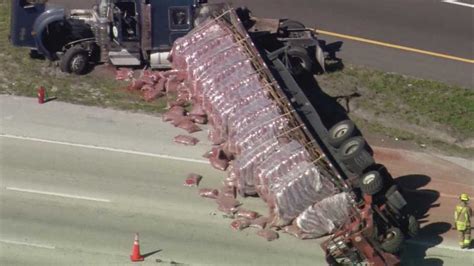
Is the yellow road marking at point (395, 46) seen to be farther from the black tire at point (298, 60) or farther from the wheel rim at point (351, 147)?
the wheel rim at point (351, 147)

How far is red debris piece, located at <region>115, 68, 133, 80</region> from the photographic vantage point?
1200 inches

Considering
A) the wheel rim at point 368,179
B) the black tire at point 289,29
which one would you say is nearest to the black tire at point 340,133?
the wheel rim at point 368,179

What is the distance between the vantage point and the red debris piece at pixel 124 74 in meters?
30.5

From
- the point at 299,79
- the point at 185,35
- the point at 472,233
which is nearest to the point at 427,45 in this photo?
the point at 299,79

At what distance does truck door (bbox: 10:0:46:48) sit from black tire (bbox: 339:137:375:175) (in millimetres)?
11795

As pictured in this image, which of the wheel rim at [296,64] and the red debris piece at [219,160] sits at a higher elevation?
the wheel rim at [296,64]

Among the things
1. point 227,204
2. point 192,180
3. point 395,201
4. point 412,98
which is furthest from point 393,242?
point 412,98

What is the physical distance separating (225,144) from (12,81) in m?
7.93

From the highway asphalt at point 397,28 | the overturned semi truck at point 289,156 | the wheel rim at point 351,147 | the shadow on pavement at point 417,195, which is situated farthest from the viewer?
the highway asphalt at point 397,28

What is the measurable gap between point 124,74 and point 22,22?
354 cm

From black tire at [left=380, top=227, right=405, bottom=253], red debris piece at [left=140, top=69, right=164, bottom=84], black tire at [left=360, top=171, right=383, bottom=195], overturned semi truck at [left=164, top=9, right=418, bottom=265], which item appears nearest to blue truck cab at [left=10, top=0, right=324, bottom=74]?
red debris piece at [left=140, top=69, right=164, bottom=84]

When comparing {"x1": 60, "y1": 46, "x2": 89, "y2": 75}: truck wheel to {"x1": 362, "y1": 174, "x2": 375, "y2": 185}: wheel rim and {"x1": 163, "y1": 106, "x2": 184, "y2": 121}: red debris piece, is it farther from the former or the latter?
{"x1": 362, "y1": 174, "x2": 375, "y2": 185}: wheel rim

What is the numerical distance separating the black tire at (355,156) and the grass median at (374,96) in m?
4.96

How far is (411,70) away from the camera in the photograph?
1261 inches
